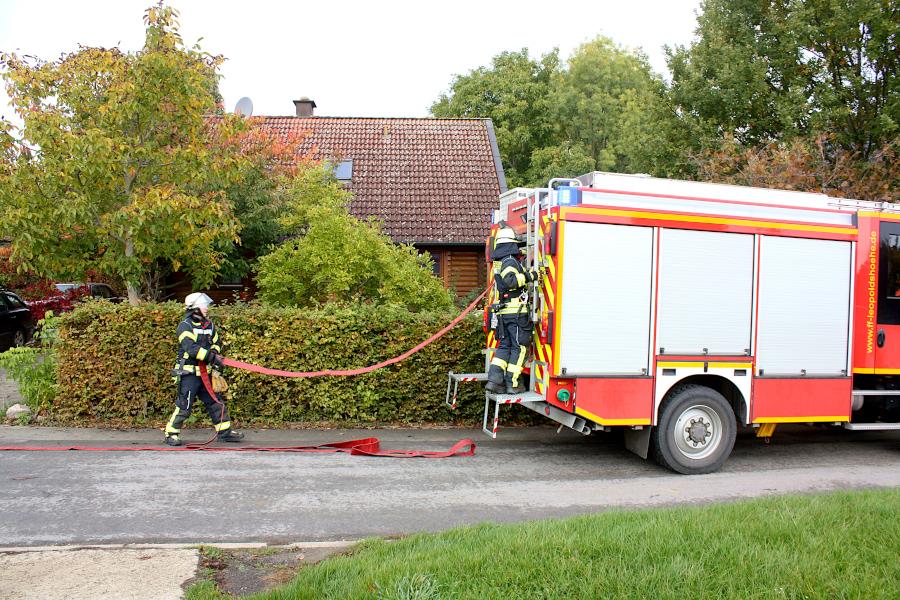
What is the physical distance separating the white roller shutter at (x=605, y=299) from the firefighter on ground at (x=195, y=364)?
395 cm

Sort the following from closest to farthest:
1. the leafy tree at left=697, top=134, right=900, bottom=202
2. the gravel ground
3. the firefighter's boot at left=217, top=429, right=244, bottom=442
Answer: the gravel ground < the firefighter's boot at left=217, top=429, right=244, bottom=442 < the leafy tree at left=697, top=134, right=900, bottom=202

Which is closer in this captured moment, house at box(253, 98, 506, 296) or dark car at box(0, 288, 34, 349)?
dark car at box(0, 288, 34, 349)

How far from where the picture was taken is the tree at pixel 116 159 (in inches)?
372

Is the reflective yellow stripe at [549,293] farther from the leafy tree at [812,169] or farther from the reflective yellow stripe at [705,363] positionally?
the leafy tree at [812,169]

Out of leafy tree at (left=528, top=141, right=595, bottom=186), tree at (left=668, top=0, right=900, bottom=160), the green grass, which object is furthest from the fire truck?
leafy tree at (left=528, top=141, right=595, bottom=186)

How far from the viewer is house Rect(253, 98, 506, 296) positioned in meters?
19.8

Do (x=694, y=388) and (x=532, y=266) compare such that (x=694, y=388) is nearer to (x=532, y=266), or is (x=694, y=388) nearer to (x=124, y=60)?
(x=532, y=266)

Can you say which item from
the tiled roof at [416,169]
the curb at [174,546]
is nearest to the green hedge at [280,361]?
the curb at [174,546]

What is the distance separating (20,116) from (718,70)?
1588cm

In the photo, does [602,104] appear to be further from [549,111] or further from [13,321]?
[13,321]

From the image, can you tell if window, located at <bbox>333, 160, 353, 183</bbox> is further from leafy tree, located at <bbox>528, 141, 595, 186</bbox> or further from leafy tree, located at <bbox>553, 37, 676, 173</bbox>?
leafy tree, located at <bbox>553, 37, 676, 173</bbox>

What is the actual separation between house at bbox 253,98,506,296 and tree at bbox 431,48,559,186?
15801 mm

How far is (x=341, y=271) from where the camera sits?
11.0 metres

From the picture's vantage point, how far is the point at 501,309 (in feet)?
24.9
